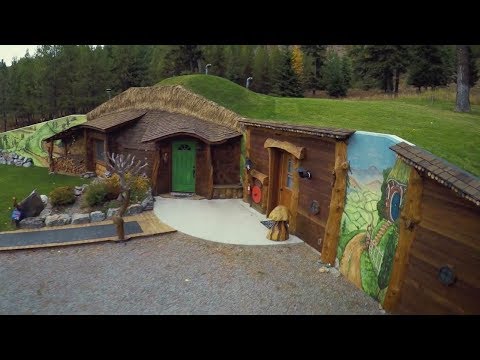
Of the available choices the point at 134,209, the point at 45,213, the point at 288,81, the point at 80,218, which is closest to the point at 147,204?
the point at 134,209

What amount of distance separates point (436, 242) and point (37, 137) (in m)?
25.7

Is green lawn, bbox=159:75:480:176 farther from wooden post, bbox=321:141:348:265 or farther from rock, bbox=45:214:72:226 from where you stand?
rock, bbox=45:214:72:226

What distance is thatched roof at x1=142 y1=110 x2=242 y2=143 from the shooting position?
1506 centimetres

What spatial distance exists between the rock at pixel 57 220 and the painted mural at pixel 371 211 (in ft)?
29.1

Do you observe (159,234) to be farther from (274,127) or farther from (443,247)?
(443,247)

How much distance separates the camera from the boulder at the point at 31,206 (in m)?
11.8

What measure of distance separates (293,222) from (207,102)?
824 centimetres

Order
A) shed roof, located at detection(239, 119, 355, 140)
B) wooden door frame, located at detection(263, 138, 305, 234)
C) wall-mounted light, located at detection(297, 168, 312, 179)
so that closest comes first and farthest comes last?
1. shed roof, located at detection(239, 119, 355, 140)
2. wall-mounted light, located at detection(297, 168, 312, 179)
3. wooden door frame, located at detection(263, 138, 305, 234)

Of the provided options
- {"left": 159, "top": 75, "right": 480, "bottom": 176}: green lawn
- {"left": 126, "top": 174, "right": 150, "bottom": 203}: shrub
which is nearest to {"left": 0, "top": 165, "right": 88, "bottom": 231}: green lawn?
{"left": 126, "top": 174, "right": 150, "bottom": 203}: shrub

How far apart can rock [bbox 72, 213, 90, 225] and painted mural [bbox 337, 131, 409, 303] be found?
840 cm

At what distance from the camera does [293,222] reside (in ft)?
37.6

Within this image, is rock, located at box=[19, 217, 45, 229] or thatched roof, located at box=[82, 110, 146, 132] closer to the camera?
rock, located at box=[19, 217, 45, 229]

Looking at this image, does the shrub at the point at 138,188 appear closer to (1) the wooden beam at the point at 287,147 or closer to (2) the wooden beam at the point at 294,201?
(1) the wooden beam at the point at 287,147

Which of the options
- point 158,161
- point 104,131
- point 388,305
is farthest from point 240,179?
point 388,305
